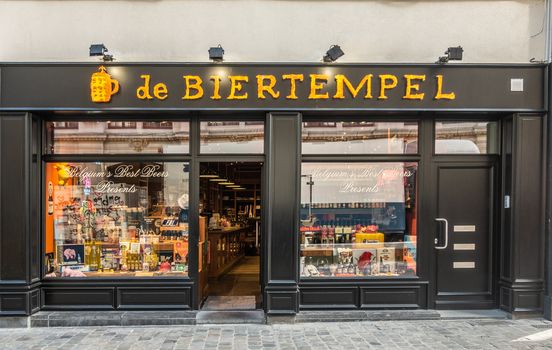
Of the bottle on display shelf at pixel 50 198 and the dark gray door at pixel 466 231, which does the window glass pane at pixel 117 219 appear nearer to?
the bottle on display shelf at pixel 50 198

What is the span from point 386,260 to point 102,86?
5433 millimetres

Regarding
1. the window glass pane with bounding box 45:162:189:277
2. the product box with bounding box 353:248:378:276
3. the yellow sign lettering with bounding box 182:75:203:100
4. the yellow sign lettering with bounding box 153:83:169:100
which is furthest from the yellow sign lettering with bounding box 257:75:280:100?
the product box with bounding box 353:248:378:276

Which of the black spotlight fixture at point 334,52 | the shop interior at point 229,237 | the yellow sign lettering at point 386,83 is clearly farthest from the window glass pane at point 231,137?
the yellow sign lettering at point 386,83

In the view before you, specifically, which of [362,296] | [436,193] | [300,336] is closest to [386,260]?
[362,296]

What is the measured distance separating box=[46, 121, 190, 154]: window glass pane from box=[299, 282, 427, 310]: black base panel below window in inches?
129

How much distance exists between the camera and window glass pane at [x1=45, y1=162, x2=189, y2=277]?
7.04 m

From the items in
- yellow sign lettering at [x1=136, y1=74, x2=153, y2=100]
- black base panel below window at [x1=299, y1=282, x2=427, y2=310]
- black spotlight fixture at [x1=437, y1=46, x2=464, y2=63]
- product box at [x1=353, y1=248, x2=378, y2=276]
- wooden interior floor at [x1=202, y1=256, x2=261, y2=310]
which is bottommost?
wooden interior floor at [x1=202, y1=256, x2=261, y2=310]

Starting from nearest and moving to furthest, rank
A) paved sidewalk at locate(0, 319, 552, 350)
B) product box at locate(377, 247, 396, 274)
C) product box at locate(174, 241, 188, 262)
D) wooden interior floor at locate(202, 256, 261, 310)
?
paved sidewalk at locate(0, 319, 552, 350) < product box at locate(174, 241, 188, 262) < product box at locate(377, 247, 396, 274) < wooden interior floor at locate(202, 256, 261, 310)

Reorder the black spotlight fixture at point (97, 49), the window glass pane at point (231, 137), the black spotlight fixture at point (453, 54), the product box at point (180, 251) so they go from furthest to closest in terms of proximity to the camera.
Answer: the product box at point (180, 251), the window glass pane at point (231, 137), the black spotlight fixture at point (453, 54), the black spotlight fixture at point (97, 49)

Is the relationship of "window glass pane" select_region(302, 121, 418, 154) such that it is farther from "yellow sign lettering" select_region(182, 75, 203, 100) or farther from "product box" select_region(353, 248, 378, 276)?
"yellow sign lettering" select_region(182, 75, 203, 100)

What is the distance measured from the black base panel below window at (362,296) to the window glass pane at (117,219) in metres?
2.14

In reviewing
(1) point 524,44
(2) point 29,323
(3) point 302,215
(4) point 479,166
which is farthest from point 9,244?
(1) point 524,44

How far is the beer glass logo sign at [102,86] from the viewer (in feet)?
21.2

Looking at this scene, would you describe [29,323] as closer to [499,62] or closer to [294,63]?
[294,63]
